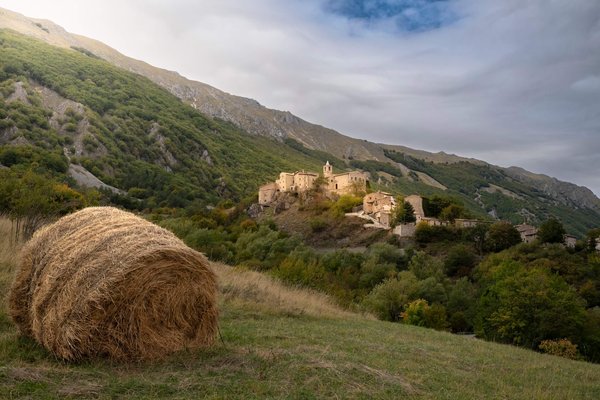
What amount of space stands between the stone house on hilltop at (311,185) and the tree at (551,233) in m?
34.5

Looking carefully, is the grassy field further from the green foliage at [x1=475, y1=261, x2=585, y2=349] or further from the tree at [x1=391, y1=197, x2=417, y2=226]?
the tree at [x1=391, y1=197, x2=417, y2=226]

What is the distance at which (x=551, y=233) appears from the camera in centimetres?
7762

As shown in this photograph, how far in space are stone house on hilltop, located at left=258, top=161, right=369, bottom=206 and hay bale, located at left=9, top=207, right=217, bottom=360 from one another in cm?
9225

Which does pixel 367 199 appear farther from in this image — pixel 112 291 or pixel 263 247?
pixel 112 291

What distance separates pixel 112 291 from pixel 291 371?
2.60 metres

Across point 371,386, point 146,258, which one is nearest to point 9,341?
point 146,258

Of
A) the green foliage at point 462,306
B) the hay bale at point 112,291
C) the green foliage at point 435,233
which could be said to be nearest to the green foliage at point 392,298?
the green foliage at point 462,306

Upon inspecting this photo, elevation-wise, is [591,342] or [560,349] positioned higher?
[560,349]

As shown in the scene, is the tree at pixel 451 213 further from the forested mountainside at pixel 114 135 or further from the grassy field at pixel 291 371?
the grassy field at pixel 291 371

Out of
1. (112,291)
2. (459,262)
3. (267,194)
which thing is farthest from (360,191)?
(112,291)

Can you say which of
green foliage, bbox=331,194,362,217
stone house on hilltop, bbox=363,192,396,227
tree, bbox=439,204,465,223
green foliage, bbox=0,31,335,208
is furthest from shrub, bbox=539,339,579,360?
green foliage, bbox=0,31,335,208

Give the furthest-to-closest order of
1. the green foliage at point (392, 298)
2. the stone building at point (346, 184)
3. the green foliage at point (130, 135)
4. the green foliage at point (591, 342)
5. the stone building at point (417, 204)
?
the green foliage at point (130, 135) < the stone building at point (346, 184) < the stone building at point (417, 204) < the green foliage at point (392, 298) < the green foliage at point (591, 342)

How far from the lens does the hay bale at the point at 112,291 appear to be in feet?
20.6

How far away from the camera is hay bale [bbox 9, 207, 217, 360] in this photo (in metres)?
6.27
